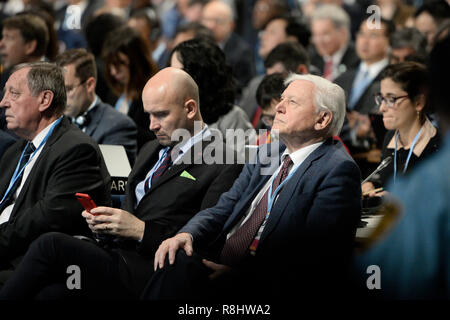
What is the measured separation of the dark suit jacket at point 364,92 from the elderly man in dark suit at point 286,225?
74.7 inches

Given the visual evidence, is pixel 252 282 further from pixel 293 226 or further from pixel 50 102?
pixel 50 102

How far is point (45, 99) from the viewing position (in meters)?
3.61

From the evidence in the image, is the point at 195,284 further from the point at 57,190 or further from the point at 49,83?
the point at 49,83

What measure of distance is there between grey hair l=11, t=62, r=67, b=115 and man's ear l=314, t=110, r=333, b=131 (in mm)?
1385

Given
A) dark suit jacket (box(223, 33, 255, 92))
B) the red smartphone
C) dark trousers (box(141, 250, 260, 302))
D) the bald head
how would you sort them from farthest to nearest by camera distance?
1. dark suit jacket (box(223, 33, 255, 92))
2. the bald head
3. the red smartphone
4. dark trousers (box(141, 250, 260, 302))

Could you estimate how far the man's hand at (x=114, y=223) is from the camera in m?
3.17

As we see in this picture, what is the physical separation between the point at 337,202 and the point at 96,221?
1109 millimetres

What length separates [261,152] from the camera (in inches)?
134

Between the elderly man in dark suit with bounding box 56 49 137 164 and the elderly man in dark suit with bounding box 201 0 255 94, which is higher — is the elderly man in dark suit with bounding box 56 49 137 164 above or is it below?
below

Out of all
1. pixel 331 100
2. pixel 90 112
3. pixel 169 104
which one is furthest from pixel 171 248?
pixel 90 112

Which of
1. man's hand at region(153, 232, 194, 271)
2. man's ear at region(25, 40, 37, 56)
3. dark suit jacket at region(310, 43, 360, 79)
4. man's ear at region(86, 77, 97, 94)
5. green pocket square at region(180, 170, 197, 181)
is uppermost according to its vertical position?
dark suit jacket at region(310, 43, 360, 79)

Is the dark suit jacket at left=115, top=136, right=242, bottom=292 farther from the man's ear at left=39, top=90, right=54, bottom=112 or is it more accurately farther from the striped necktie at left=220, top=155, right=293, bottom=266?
the man's ear at left=39, top=90, right=54, bottom=112

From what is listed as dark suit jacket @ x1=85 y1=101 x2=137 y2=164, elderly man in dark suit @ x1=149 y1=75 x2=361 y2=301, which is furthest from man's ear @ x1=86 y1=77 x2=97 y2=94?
elderly man in dark suit @ x1=149 y1=75 x2=361 y2=301

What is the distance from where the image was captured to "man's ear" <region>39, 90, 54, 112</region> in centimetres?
360
